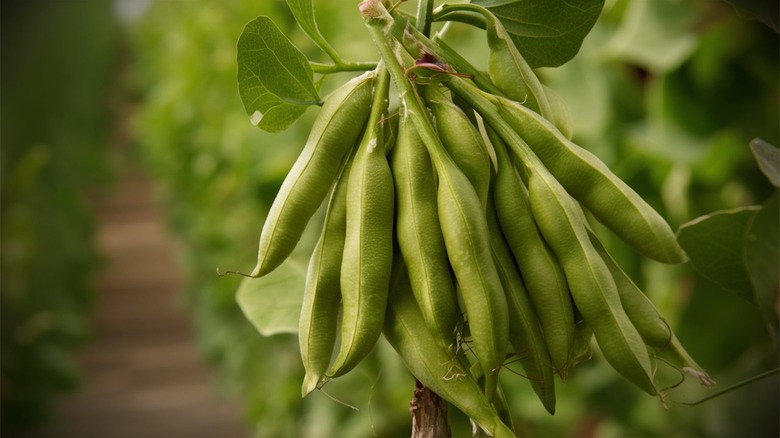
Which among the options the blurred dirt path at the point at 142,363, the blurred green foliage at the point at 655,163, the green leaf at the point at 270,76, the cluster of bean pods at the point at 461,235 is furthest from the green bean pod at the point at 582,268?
the blurred dirt path at the point at 142,363

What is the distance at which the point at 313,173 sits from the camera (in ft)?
2.35

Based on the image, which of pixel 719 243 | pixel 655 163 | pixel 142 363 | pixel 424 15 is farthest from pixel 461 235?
pixel 142 363

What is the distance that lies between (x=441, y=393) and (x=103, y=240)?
407 inches

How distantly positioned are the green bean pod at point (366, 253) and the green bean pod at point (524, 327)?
0.09 meters

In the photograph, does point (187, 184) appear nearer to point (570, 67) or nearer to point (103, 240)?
point (570, 67)

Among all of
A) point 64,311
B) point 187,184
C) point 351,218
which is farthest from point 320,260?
point 64,311

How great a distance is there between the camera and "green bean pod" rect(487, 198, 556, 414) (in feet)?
2.28

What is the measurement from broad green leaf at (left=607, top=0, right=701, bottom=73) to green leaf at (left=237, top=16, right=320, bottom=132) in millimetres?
1491

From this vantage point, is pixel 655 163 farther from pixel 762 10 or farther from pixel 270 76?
pixel 270 76

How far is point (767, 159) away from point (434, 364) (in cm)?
38

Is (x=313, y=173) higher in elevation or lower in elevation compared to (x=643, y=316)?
higher

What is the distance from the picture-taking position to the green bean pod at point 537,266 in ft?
2.25

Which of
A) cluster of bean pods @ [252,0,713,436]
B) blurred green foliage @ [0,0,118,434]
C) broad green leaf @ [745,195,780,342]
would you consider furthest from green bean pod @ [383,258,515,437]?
blurred green foliage @ [0,0,118,434]

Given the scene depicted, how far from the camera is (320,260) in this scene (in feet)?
2.39
